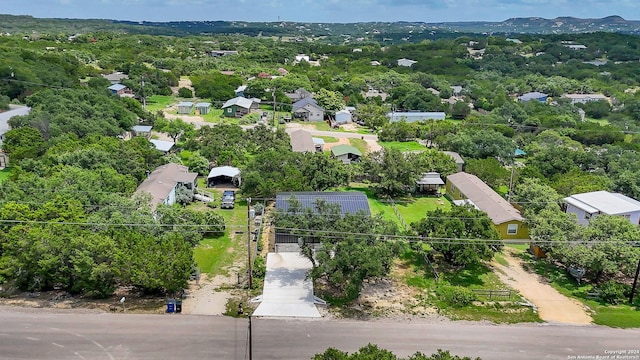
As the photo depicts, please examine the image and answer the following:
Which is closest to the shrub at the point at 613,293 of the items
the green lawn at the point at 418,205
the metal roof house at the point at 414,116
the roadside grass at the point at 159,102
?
the green lawn at the point at 418,205

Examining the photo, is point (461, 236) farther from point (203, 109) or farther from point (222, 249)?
point (203, 109)

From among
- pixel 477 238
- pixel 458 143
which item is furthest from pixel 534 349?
pixel 458 143

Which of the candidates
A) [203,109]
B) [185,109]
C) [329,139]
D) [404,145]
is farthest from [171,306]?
[203,109]

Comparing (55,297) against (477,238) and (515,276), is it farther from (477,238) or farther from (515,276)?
(515,276)

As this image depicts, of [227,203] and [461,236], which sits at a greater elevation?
[227,203]

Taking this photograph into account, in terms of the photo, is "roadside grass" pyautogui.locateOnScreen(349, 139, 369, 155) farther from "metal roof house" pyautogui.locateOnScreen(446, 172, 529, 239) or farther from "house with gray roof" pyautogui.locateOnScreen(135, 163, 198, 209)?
"house with gray roof" pyautogui.locateOnScreen(135, 163, 198, 209)

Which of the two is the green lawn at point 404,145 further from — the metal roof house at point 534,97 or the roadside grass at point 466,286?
the metal roof house at point 534,97

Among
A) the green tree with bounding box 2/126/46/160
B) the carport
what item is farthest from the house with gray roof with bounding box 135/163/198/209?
the green tree with bounding box 2/126/46/160
